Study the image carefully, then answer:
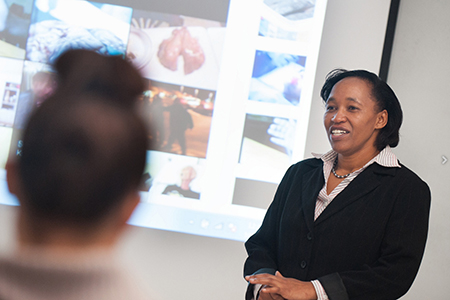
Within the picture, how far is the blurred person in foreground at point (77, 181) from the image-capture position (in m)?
0.39

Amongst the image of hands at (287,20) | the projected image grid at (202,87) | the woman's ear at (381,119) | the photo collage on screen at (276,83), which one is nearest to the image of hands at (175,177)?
the projected image grid at (202,87)

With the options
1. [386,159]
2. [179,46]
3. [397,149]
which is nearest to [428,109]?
[397,149]

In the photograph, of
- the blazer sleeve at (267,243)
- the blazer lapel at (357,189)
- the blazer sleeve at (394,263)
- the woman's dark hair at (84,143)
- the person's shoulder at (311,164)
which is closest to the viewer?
the woman's dark hair at (84,143)

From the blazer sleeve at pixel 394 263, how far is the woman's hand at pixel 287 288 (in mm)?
54

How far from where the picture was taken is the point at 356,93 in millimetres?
1512

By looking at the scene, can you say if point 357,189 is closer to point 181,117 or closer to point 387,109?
point 387,109

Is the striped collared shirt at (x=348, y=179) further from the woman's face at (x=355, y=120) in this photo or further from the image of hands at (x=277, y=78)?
the image of hands at (x=277, y=78)

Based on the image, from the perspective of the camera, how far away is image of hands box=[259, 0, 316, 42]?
262 centimetres

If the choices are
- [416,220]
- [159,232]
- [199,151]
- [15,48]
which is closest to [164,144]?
[199,151]

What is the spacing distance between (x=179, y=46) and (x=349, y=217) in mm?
1711

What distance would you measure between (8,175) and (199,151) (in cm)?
224

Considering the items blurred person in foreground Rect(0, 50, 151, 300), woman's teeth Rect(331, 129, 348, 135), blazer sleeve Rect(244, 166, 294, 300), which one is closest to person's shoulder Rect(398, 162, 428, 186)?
woman's teeth Rect(331, 129, 348, 135)

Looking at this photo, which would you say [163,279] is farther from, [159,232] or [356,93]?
[356,93]

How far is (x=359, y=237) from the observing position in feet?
4.52
